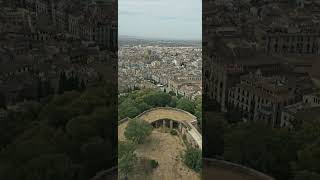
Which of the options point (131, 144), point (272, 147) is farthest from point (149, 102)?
point (272, 147)

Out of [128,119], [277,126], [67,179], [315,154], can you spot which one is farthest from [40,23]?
[315,154]

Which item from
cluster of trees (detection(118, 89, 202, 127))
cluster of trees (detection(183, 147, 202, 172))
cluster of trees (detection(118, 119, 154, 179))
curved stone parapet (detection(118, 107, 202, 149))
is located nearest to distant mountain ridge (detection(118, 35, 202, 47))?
cluster of trees (detection(118, 89, 202, 127))

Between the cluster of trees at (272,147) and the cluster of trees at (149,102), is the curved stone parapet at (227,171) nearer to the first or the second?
the cluster of trees at (272,147)

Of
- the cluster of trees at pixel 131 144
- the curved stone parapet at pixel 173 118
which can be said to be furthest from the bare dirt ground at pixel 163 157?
the curved stone parapet at pixel 173 118

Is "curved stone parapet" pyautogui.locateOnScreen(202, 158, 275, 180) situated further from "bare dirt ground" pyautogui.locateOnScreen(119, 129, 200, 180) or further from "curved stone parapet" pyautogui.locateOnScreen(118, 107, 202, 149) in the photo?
"curved stone parapet" pyautogui.locateOnScreen(118, 107, 202, 149)

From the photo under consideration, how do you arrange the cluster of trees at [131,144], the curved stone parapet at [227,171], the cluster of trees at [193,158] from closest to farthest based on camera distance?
the curved stone parapet at [227,171] < the cluster of trees at [131,144] < the cluster of trees at [193,158]

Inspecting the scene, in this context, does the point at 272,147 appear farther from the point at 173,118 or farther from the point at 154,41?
the point at 154,41
